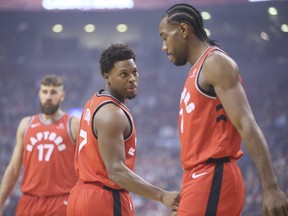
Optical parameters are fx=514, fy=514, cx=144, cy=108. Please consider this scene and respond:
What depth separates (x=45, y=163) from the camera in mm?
5645

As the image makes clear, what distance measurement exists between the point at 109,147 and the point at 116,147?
0.16 feet

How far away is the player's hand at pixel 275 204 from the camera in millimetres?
2607

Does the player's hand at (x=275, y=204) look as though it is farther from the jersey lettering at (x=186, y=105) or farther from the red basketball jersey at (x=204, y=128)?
the jersey lettering at (x=186, y=105)

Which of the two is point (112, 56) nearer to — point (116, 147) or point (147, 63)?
point (116, 147)

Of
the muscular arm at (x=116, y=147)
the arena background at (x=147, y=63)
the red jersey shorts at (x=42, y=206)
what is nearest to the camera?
the muscular arm at (x=116, y=147)

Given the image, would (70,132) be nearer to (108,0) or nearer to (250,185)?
(250,185)

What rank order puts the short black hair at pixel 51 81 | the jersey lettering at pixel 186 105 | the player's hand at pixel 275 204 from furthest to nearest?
the short black hair at pixel 51 81, the jersey lettering at pixel 186 105, the player's hand at pixel 275 204

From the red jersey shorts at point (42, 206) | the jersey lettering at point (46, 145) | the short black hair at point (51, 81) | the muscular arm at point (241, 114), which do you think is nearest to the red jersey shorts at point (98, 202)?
the muscular arm at point (241, 114)

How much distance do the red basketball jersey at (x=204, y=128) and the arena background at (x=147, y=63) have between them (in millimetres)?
12724

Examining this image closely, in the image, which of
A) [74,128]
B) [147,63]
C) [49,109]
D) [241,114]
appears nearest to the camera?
[241,114]

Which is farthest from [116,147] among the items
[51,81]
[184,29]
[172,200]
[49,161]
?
[51,81]

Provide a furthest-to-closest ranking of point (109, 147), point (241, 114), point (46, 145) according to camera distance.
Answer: point (46, 145) → point (109, 147) → point (241, 114)

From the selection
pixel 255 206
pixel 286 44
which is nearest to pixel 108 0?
pixel 286 44

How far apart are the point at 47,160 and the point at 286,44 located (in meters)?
16.1
